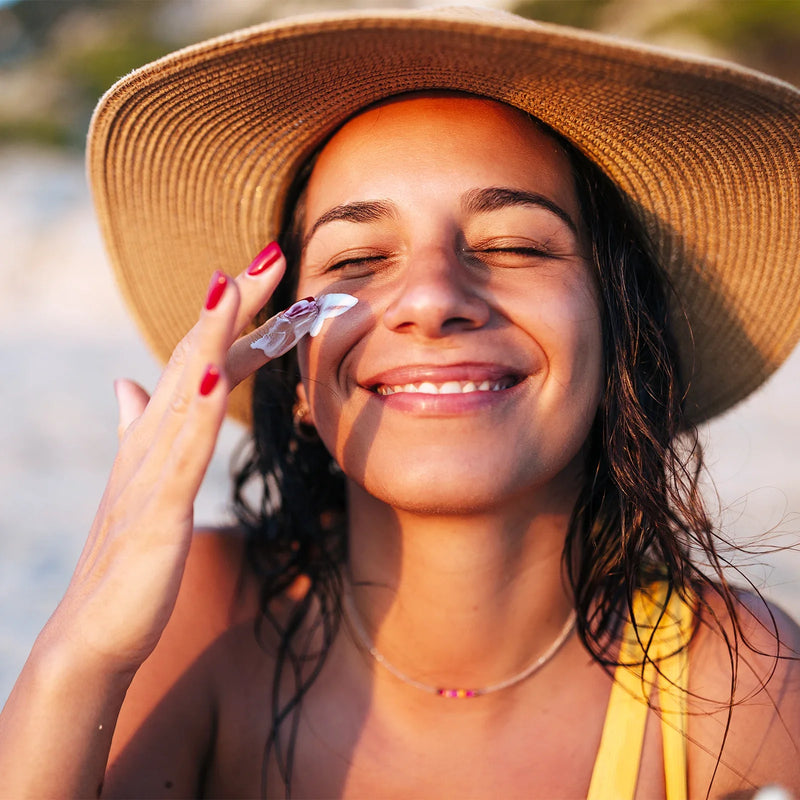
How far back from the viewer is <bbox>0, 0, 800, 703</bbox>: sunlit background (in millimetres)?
5035

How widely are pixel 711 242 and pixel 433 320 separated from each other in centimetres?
91

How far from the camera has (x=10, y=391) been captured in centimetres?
768

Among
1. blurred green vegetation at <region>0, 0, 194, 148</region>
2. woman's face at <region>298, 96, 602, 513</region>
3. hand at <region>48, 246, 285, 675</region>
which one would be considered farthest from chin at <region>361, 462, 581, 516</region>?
blurred green vegetation at <region>0, 0, 194, 148</region>

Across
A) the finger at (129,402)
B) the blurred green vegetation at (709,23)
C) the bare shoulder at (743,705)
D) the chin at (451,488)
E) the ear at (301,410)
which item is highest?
the finger at (129,402)

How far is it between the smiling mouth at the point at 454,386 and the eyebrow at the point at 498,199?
1.24 feet

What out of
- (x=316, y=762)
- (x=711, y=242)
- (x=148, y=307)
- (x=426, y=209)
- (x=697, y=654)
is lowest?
(x=316, y=762)

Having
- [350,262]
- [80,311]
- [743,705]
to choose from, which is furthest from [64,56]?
[743,705]

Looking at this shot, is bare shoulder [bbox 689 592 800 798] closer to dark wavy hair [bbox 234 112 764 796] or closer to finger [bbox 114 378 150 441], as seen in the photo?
dark wavy hair [bbox 234 112 764 796]

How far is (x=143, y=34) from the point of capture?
75.9 feet

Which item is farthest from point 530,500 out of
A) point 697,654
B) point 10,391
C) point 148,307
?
point 10,391

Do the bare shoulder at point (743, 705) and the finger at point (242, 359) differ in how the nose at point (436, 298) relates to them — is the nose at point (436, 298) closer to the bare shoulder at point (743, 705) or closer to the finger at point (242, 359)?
the finger at point (242, 359)

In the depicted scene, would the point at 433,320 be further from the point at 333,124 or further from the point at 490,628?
the point at 490,628

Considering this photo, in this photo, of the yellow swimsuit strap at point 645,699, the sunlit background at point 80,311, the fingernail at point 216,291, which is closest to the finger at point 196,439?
the fingernail at point 216,291

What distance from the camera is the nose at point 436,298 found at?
6.66ft
